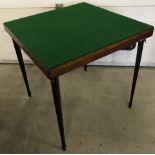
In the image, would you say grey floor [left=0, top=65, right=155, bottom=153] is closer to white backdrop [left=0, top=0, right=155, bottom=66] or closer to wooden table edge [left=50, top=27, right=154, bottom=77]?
white backdrop [left=0, top=0, right=155, bottom=66]

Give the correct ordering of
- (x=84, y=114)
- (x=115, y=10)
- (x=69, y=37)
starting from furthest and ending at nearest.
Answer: (x=115, y=10) → (x=84, y=114) → (x=69, y=37)

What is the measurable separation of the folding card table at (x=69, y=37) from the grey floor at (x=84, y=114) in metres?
0.20

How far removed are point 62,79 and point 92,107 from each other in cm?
44

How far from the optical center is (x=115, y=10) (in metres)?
1.69

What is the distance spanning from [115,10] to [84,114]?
2.77 feet

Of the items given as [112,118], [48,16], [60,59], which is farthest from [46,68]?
[112,118]

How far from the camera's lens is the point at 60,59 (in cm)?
94

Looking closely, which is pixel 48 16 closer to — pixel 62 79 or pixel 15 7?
pixel 15 7

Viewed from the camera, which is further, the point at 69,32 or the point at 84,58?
the point at 69,32

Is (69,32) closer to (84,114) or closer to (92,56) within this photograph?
(92,56)

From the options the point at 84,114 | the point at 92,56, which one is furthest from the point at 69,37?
the point at 84,114

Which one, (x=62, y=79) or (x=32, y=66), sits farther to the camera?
(x=32, y=66)

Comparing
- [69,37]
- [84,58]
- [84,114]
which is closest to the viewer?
[84,58]

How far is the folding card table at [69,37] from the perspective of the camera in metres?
0.96
